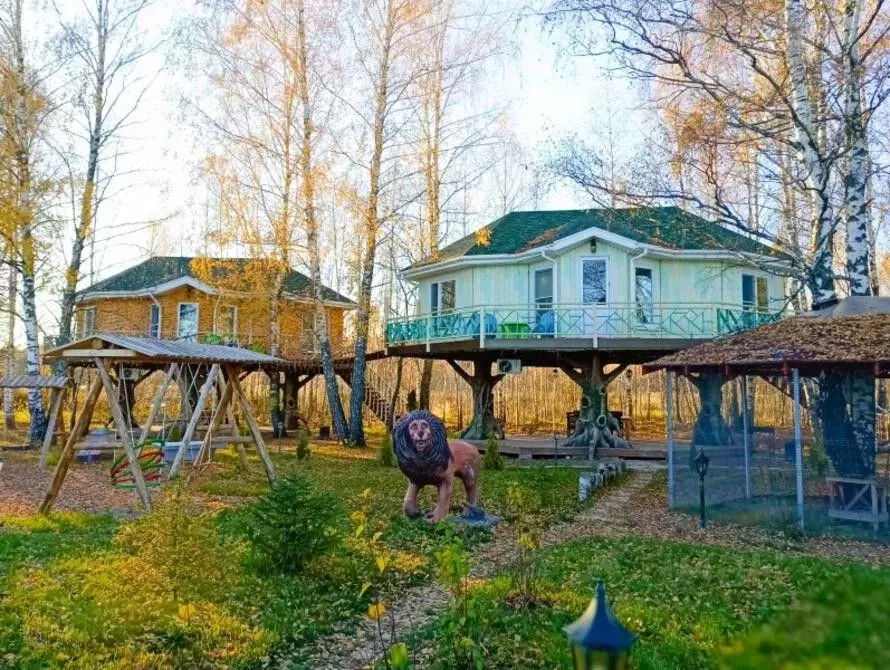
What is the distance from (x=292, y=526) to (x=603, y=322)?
524 inches

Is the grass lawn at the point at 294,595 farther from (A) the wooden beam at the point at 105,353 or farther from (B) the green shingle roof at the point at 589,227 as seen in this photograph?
(B) the green shingle roof at the point at 589,227

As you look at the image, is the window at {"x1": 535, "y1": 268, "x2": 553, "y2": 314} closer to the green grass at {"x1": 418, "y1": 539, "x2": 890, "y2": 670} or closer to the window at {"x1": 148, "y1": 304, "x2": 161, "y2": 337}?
the green grass at {"x1": 418, "y1": 539, "x2": 890, "y2": 670}

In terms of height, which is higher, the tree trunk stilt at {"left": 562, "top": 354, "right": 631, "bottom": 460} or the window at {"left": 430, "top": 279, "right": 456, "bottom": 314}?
→ the window at {"left": 430, "top": 279, "right": 456, "bottom": 314}

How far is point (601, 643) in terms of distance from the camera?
209cm

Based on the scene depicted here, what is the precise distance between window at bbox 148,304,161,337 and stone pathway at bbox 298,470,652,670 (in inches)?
920

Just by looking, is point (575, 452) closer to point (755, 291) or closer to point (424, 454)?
point (755, 291)

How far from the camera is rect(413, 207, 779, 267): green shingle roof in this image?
706 inches

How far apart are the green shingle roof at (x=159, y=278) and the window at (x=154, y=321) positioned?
40.3 inches

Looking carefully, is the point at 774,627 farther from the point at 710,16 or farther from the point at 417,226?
the point at 417,226

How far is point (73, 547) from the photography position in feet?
24.0

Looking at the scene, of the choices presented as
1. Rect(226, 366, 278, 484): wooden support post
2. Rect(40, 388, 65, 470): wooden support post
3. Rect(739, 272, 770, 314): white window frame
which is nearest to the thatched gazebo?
Rect(226, 366, 278, 484): wooden support post

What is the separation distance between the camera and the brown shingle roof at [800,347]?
8.93 m

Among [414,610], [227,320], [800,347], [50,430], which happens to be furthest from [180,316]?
[414,610]

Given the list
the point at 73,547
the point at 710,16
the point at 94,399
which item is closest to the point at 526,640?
the point at 73,547
